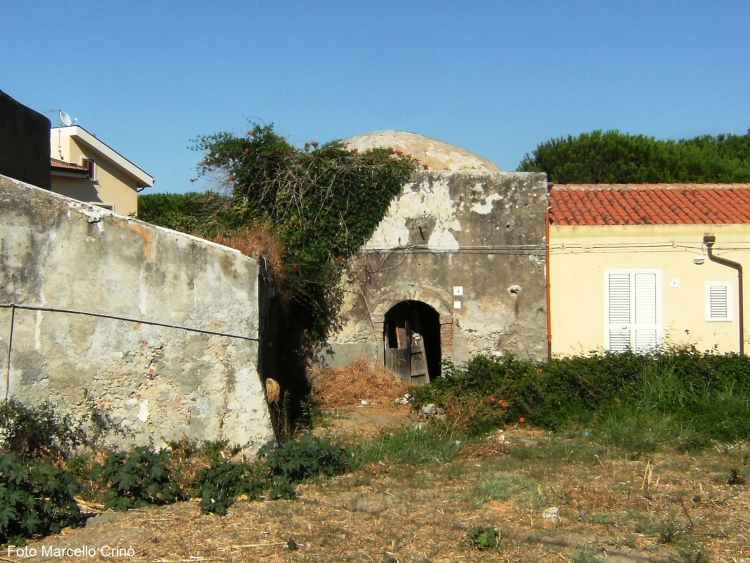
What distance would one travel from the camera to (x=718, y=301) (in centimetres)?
1415

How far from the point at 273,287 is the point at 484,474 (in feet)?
14.9

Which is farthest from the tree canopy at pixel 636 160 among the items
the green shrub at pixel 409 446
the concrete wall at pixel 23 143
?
the concrete wall at pixel 23 143

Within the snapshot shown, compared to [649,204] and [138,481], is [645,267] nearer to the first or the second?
[649,204]

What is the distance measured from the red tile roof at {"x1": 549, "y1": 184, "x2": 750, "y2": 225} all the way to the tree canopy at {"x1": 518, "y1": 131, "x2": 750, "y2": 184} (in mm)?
7820

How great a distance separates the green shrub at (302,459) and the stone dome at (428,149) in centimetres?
927

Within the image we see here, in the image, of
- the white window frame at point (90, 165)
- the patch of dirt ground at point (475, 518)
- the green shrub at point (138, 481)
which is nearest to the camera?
the patch of dirt ground at point (475, 518)

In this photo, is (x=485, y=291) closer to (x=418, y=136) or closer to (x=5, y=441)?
(x=418, y=136)

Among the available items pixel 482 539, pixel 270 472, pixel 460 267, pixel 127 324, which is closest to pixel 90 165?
pixel 460 267

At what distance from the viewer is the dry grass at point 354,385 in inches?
538

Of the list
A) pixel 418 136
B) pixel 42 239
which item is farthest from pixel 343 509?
pixel 418 136

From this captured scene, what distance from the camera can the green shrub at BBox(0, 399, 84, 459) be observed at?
7250 mm

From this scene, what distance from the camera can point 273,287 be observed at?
1135cm

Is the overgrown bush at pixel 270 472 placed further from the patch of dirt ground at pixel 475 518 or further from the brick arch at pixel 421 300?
the brick arch at pixel 421 300

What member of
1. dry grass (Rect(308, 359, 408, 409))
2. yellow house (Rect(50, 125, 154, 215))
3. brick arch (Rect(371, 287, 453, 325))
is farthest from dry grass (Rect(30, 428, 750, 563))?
yellow house (Rect(50, 125, 154, 215))
